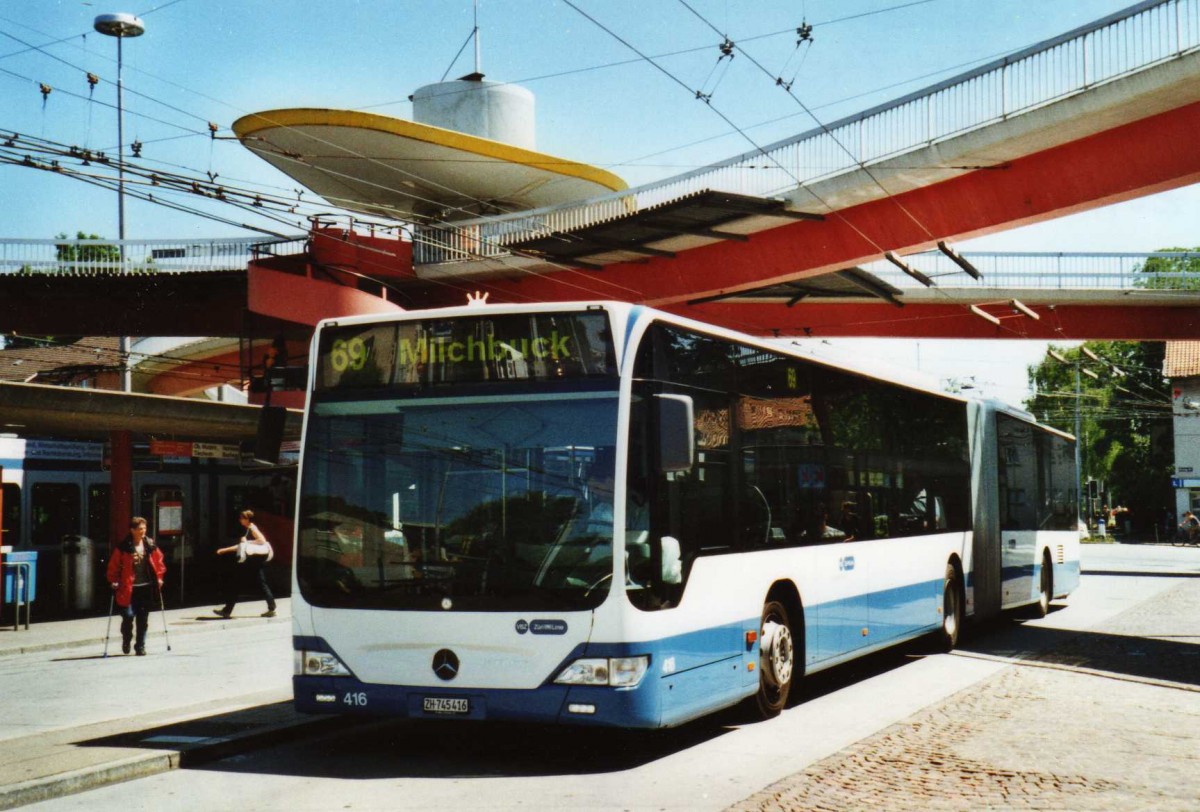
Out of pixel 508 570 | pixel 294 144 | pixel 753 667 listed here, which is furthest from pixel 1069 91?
pixel 294 144

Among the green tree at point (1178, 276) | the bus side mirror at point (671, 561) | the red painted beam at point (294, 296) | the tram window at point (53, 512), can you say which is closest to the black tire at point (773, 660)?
the bus side mirror at point (671, 561)

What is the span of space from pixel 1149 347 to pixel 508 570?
270ft

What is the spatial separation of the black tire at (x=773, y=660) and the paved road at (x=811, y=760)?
0.18m

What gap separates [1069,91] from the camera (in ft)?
65.1

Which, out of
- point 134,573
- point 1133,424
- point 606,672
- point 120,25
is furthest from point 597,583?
point 1133,424

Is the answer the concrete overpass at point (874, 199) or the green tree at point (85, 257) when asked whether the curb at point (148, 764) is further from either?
the green tree at point (85, 257)

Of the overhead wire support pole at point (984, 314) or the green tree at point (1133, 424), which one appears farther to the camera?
the green tree at point (1133, 424)

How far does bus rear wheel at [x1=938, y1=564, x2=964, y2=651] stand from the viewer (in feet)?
49.8

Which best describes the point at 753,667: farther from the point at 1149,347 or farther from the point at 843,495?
the point at 1149,347

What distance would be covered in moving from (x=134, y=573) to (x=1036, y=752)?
1083 centimetres

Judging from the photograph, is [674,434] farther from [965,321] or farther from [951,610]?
[965,321]

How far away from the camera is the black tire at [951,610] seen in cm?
1516

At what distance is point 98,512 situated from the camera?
2555 centimetres

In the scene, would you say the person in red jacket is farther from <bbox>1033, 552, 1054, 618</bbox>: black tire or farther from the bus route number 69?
<bbox>1033, 552, 1054, 618</bbox>: black tire
